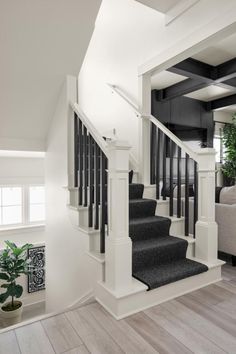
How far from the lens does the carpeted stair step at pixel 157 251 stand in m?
2.25

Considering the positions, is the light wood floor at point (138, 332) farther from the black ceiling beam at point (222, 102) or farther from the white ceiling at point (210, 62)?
the black ceiling beam at point (222, 102)

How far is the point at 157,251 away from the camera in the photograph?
2348 mm

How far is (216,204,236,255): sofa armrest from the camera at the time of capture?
2.72m

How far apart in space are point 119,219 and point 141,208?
99cm

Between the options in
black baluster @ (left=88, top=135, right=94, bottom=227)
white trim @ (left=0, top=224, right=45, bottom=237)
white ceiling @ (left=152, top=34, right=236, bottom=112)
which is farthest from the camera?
white trim @ (left=0, top=224, right=45, bottom=237)

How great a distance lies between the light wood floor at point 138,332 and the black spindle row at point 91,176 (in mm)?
597

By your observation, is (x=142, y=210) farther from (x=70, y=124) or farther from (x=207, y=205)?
(x=70, y=124)

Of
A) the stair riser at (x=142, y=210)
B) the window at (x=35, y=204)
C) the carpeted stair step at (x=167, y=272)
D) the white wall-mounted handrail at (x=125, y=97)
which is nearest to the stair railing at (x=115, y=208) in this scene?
the carpeted stair step at (x=167, y=272)

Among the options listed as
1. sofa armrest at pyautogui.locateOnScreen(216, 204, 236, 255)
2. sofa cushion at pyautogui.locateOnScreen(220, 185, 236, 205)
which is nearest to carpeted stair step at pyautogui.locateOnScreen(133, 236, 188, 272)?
sofa armrest at pyautogui.locateOnScreen(216, 204, 236, 255)

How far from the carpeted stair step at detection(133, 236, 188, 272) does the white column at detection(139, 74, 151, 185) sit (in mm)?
955

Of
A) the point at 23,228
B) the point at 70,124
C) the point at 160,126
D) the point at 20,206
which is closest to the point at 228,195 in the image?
the point at 160,126

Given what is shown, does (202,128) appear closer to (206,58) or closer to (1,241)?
(206,58)

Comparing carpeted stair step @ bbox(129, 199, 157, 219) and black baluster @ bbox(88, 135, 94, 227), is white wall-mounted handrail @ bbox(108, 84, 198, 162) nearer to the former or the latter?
carpeted stair step @ bbox(129, 199, 157, 219)

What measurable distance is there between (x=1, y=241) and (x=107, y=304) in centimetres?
369
